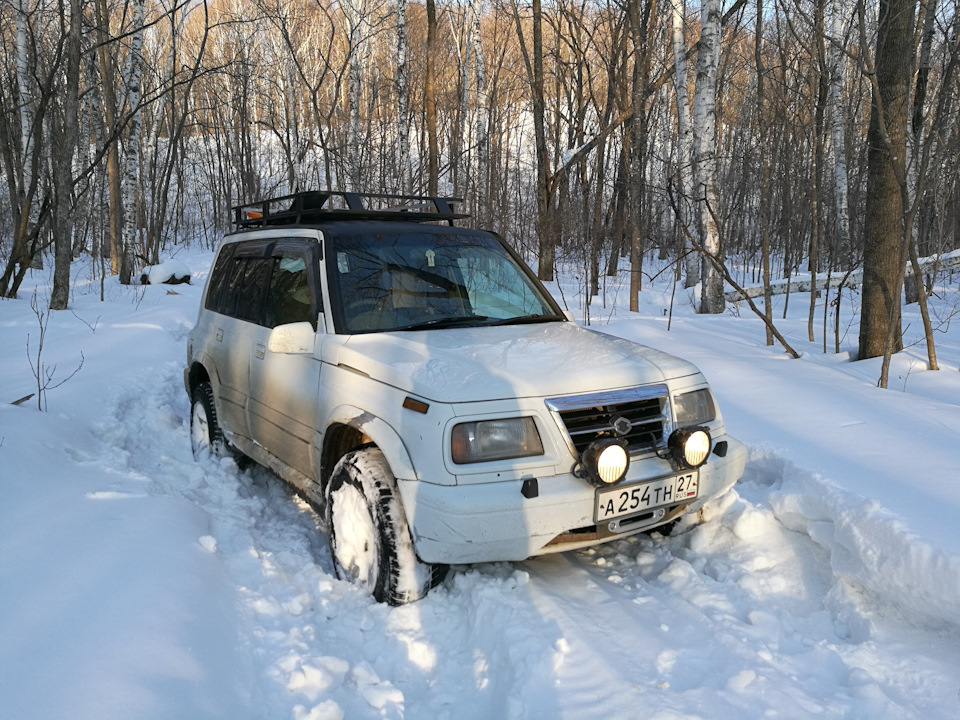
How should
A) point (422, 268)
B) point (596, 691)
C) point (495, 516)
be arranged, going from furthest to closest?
point (422, 268), point (495, 516), point (596, 691)

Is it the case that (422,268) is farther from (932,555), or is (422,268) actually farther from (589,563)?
(932,555)

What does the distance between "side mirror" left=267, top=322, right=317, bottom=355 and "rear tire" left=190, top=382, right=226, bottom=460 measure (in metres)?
1.75

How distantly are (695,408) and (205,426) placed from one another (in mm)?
3676

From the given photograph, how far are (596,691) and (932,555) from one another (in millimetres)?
1553

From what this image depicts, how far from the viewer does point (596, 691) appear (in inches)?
97.8

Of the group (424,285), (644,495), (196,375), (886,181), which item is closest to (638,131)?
(886,181)

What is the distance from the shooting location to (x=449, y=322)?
3789 mm

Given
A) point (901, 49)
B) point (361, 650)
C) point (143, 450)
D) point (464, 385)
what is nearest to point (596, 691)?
point (361, 650)

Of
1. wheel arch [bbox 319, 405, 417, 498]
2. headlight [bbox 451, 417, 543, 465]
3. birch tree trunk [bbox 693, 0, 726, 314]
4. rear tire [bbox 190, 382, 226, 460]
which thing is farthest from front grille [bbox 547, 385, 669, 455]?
birch tree trunk [bbox 693, 0, 726, 314]

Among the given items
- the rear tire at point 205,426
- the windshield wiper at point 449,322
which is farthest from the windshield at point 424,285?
the rear tire at point 205,426

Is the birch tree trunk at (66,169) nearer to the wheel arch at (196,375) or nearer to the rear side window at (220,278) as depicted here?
the rear side window at (220,278)

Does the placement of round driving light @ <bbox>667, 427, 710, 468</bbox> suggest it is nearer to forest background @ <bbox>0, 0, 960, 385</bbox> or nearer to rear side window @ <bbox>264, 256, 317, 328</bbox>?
rear side window @ <bbox>264, 256, 317, 328</bbox>

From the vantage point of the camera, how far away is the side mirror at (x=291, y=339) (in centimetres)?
363

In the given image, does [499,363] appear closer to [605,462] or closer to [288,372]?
[605,462]
